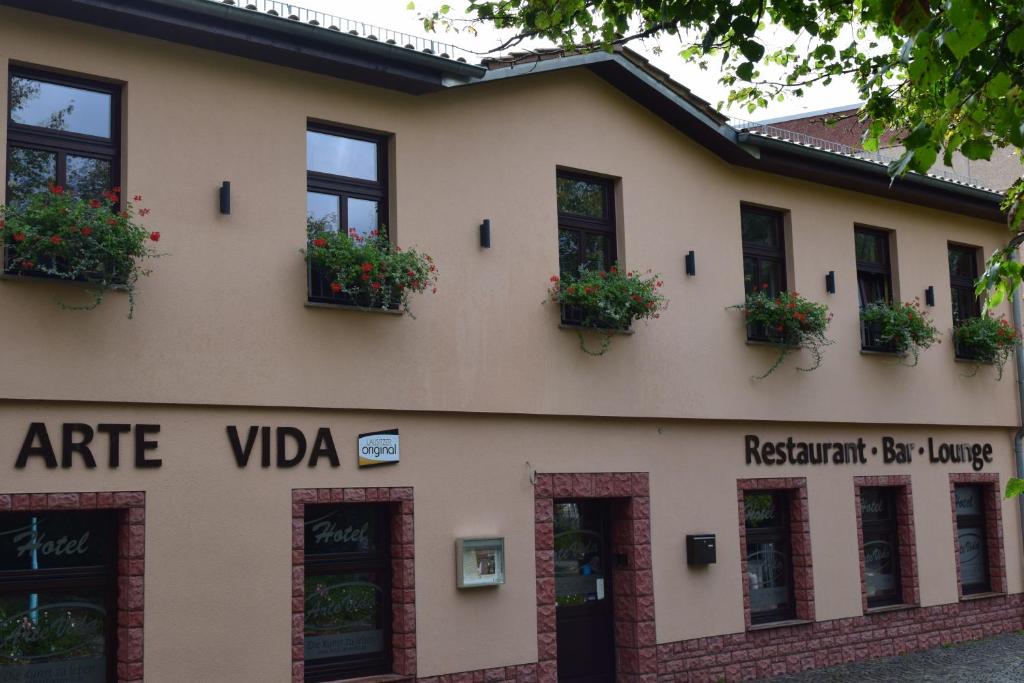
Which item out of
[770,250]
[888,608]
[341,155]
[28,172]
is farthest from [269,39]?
[888,608]

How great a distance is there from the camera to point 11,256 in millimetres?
8883

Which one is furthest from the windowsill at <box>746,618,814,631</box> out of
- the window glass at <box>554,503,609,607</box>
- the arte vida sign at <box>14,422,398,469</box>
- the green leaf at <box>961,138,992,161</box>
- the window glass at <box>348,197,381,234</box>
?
the green leaf at <box>961,138,992,161</box>

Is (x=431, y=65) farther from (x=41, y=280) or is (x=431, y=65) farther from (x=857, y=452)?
(x=857, y=452)

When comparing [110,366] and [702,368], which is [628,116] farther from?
[110,366]

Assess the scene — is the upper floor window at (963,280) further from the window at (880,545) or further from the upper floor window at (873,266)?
the window at (880,545)

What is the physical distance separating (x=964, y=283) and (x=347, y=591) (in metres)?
11.7

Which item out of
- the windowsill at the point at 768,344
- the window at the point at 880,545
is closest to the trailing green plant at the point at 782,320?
the windowsill at the point at 768,344

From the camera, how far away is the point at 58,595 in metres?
9.11

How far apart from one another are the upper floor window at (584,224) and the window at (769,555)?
3.73 metres

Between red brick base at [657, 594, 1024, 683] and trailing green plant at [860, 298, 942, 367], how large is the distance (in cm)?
356

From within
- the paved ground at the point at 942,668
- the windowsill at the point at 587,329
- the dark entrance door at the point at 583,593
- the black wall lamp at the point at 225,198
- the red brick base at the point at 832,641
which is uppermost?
the black wall lamp at the point at 225,198

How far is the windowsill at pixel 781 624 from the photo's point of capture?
46.0 feet

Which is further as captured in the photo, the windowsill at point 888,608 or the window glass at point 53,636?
the windowsill at point 888,608

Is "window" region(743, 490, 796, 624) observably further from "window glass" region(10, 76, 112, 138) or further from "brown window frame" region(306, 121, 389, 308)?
"window glass" region(10, 76, 112, 138)
